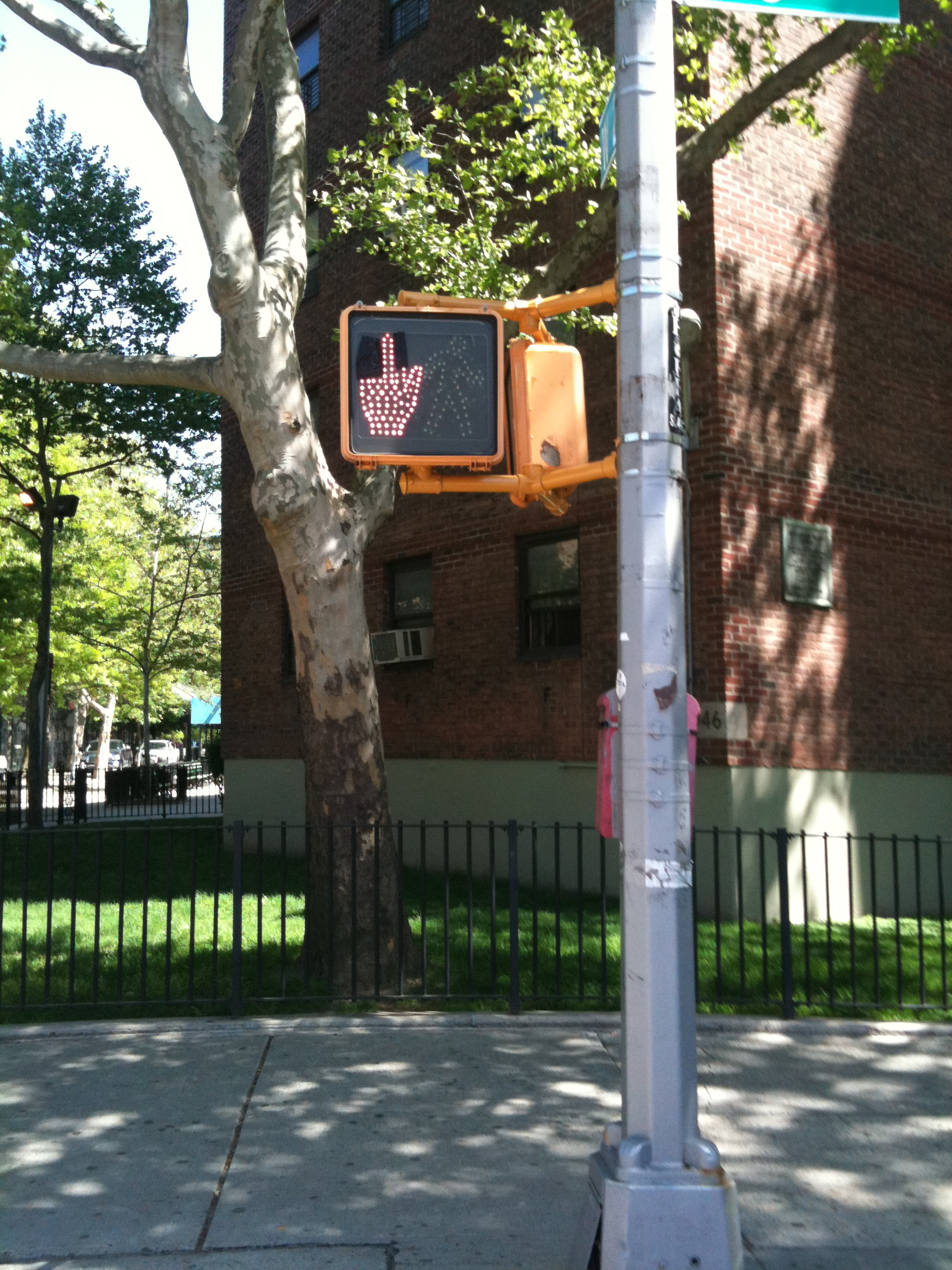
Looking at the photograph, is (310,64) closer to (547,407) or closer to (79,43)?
(79,43)

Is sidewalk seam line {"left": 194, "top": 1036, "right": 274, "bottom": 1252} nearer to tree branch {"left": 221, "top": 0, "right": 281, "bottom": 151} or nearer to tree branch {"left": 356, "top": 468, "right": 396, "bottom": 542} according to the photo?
tree branch {"left": 356, "top": 468, "right": 396, "bottom": 542}

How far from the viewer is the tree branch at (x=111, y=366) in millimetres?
8586

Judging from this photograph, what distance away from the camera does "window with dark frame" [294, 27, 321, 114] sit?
732 inches

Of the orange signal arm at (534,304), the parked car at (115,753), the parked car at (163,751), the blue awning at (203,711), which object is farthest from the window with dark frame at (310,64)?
the parked car at (163,751)

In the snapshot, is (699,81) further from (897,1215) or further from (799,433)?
(897,1215)

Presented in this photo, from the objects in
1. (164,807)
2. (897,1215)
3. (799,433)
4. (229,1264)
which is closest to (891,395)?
(799,433)

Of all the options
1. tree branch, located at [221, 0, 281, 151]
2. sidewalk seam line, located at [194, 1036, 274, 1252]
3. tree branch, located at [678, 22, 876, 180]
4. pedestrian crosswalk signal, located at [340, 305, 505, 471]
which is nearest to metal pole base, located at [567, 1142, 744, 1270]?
sidewalk seam line, located at [194, 1036, 274, 1252]

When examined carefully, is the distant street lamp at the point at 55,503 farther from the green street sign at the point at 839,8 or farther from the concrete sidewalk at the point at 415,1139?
the green street sign at the point at 839,8

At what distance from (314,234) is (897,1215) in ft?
51.9

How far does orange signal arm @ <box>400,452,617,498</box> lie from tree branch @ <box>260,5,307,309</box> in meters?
3.80

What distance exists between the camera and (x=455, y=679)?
48.4ft

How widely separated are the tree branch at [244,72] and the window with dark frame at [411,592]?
753 centimetres

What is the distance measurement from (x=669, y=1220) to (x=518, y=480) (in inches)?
105

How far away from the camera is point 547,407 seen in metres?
4.69
